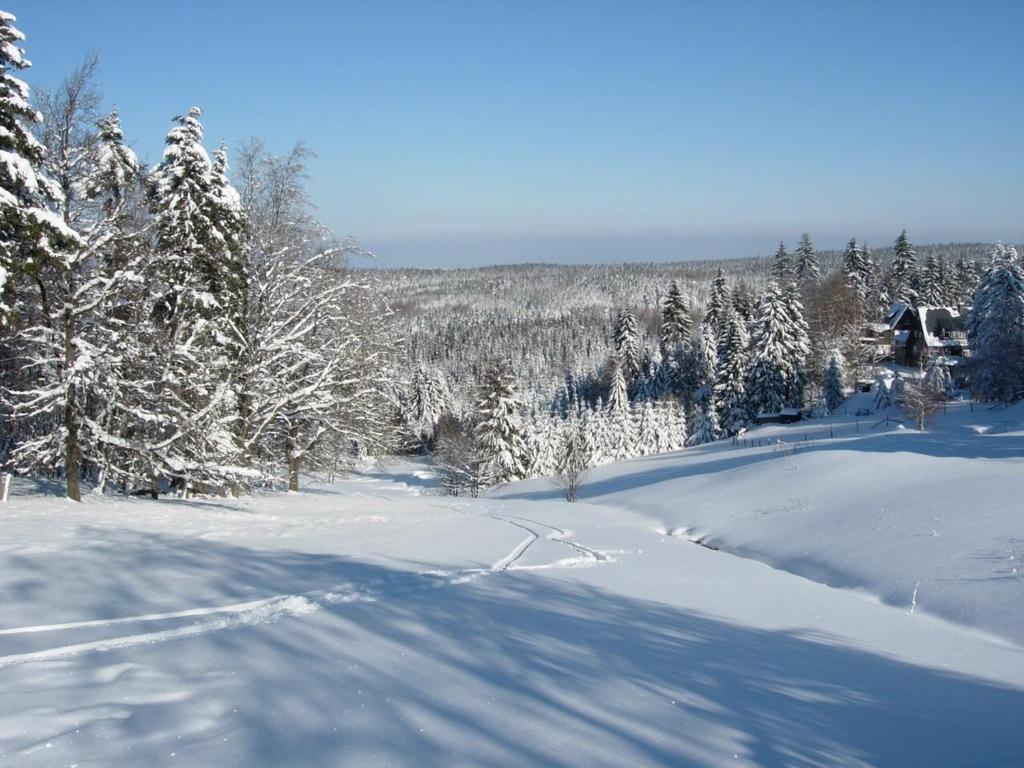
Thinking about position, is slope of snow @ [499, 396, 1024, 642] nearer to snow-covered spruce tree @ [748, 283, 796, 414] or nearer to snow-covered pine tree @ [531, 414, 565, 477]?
snow-covered spruce tree @ [748, 283, 796, 414]

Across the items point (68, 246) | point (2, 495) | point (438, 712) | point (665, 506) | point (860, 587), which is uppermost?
point (68, 246)

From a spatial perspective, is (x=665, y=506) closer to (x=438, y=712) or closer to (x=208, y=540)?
(x=208, y=540)

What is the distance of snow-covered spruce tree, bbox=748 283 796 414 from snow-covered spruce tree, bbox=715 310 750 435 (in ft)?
2.99

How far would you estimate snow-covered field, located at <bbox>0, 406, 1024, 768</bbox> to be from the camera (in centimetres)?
429

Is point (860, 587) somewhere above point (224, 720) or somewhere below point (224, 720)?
below

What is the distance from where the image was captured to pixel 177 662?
5.25 metres

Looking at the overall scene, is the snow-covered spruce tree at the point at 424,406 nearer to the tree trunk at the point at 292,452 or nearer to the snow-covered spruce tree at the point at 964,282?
the tree trunk at the point at 292,452

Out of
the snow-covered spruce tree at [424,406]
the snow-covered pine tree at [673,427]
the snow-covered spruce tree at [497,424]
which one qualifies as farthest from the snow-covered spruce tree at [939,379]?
the snow-covered spruce tree at [424,406]

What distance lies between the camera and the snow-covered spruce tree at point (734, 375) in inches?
2068

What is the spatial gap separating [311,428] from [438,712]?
20.2 meters

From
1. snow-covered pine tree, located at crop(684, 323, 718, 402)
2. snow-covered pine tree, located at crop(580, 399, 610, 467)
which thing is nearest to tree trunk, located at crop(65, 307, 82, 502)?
snow-covered pine tree, located at crop(580, 399, 610, 467)

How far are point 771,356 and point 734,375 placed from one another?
3794mm

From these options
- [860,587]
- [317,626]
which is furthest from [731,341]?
[317,626]

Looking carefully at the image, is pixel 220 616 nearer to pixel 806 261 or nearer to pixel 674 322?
pixel 674 322
